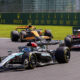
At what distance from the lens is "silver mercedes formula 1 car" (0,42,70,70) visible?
10047 mm

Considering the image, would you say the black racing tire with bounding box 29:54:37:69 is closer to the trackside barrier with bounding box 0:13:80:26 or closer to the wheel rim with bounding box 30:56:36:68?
the wheel rim with bounding box 30:56:36:68

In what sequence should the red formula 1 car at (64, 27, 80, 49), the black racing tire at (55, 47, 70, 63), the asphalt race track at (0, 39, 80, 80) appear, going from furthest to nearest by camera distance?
the red formula 1 car at (64, 27, 80, 49) < the black racing tire at (55, 47, 70, 63) < the asphalt race track at (0, 39, 80, 80)

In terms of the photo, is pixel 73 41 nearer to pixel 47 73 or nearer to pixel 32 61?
pixel 32 61

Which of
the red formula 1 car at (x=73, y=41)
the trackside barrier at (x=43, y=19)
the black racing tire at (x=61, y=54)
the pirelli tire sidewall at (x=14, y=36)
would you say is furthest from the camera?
the trackside barrier at (x=43, y=19)

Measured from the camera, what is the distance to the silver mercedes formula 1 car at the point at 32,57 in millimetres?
10047

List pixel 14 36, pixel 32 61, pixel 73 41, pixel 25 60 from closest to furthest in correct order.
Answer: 1. pixel 25 60
2. pixel 32 61
3. pixel 73 41
4. pixel 14 36

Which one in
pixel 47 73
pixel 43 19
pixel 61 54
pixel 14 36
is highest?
pixel 43 19

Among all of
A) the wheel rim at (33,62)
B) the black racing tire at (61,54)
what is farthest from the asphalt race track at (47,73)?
the black racing tire at (61,54)

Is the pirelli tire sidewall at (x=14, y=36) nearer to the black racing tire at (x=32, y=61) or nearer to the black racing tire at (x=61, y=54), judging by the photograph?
the black racing tire at (x=61, y=54)

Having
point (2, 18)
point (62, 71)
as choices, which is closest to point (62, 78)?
point (62, 71)

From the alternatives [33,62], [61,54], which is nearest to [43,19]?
[61,54]

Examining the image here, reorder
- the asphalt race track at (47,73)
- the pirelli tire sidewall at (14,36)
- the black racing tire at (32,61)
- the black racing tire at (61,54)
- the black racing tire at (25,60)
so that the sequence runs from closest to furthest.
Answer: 1. the asphalt race track at (47,73)
2. the black racing tire at (25,60)
3. the black racing tire at (32,61)
4. the black racing tire at (61,54)
5. the pirelli tire sidewall at (14,36)

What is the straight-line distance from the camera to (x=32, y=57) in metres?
10.2

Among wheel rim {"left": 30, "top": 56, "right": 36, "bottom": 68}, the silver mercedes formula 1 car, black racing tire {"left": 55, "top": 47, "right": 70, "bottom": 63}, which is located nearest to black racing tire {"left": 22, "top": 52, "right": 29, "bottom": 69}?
the silver mercedes formula 1 car
